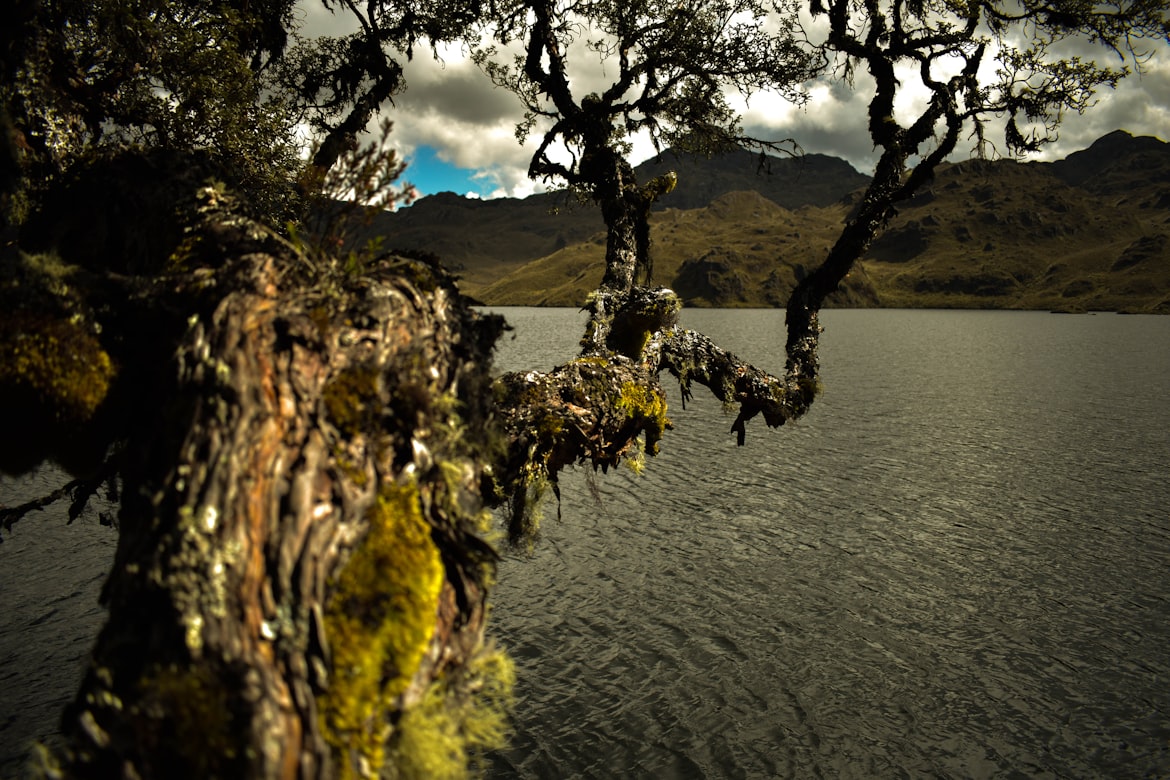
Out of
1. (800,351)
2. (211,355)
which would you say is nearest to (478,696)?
(211,355)

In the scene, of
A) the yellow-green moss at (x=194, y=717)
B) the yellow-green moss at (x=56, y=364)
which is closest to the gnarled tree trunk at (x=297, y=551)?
the yellow-green moss at (x=194, y=717)

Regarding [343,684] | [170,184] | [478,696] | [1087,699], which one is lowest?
[1087,699]

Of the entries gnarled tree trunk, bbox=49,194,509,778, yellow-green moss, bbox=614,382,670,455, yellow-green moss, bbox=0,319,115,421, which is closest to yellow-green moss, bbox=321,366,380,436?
gnarled tree trunk, bbox=49,194,509,778

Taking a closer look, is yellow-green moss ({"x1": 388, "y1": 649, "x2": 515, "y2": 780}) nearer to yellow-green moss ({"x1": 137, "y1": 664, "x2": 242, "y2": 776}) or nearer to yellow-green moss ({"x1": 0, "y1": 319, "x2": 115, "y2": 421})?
yellow-green moss ({"x1": 137, "y1": 664, "x2": 242, "y2": 776})

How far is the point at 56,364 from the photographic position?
158 inches

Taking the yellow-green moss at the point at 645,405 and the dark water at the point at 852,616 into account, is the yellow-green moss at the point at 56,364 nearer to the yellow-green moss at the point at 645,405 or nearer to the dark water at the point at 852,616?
the yellow-green moss at the point at 645,405

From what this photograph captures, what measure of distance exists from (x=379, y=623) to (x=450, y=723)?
74 cm

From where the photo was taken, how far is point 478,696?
4.08m

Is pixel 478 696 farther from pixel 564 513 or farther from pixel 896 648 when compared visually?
pixel 564 513

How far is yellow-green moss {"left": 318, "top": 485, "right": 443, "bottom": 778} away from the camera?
10.4ft

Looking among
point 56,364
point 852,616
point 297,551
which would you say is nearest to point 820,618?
point 852,616

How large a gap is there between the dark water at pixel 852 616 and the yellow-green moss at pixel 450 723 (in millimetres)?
8283

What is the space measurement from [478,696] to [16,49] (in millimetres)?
6497

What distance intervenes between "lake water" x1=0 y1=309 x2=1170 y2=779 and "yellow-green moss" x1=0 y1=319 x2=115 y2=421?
5.42 m
